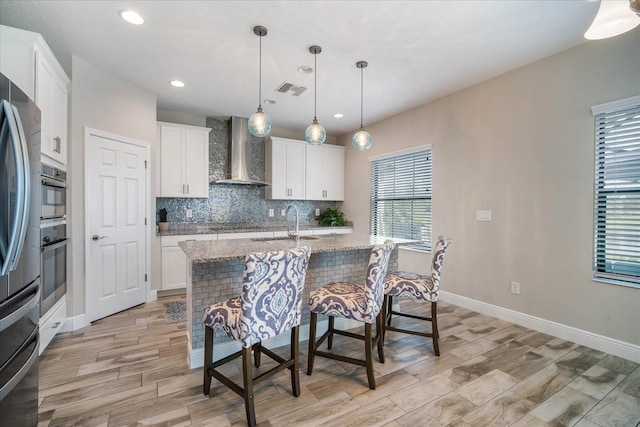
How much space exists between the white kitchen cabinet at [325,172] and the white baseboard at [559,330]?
295 cm

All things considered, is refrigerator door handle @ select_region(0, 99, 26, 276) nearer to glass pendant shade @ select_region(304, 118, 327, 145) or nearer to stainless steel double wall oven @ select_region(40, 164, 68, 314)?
stainless steel double wall oven @ select_region(40, 164, 68, 314)

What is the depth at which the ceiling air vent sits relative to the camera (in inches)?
142

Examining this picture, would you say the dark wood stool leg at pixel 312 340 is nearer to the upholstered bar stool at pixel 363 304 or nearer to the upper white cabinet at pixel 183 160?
the upholstered bar stool at pixel 363 304

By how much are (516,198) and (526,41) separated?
1488 millimetres

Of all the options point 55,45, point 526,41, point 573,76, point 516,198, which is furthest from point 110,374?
point 573,76

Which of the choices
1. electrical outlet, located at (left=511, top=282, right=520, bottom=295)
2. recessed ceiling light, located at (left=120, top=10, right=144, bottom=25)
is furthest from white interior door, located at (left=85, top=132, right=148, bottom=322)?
electrical outlet, located at (left=511, top=282, right=520, bottom=295)

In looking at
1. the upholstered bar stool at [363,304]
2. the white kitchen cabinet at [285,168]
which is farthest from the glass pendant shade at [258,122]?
the white kitchen cabinet at [285,168]

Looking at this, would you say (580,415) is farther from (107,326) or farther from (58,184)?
(58,184)

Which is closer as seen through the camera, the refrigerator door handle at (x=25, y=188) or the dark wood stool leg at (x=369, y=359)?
the refrigerator door handle at (x=25, y=188)

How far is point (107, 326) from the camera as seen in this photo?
3031 millimetres

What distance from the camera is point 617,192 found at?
2.48m

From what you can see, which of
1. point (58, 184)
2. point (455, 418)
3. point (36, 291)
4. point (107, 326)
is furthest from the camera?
point (107, 326)

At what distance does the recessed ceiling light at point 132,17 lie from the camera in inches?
89.3

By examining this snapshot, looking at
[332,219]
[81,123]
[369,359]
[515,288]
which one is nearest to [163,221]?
[81,123]
